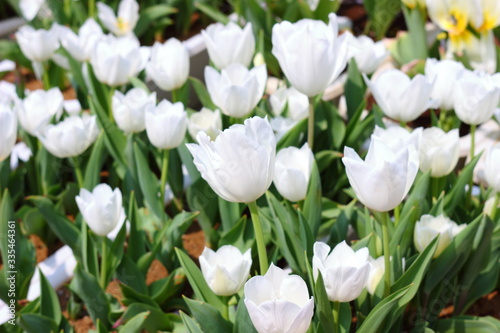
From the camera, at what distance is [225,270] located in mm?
1156

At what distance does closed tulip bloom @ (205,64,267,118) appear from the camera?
1.49 m

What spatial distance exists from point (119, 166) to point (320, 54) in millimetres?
746

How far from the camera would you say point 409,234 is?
1.36 m

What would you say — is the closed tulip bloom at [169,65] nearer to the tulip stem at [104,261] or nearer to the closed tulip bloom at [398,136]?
the tulip stem at [104,261]

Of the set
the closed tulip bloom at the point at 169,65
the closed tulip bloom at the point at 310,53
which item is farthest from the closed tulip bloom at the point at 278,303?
the closed tulip bloom at the point at 169,65

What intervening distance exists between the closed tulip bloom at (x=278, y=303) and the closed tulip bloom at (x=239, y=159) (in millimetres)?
121

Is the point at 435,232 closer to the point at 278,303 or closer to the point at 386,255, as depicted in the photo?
the point at 386,255

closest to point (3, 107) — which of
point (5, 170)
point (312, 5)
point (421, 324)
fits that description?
point (5, 170)

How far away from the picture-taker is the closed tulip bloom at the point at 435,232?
1278 mm

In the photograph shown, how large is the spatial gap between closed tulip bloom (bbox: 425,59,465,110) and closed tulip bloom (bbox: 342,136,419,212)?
54cm

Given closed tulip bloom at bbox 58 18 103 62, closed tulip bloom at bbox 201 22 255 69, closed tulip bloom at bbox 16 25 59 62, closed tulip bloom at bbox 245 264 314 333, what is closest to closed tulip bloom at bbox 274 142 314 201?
closed tulip bloom at bbox 245 264 314 333

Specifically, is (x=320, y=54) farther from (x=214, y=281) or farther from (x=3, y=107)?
(x=3, y=107)

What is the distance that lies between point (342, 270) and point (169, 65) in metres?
0.83

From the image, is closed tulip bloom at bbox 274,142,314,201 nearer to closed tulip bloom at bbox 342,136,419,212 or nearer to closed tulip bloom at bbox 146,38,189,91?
closed tulip bloom at bbox 342,136,419,212
